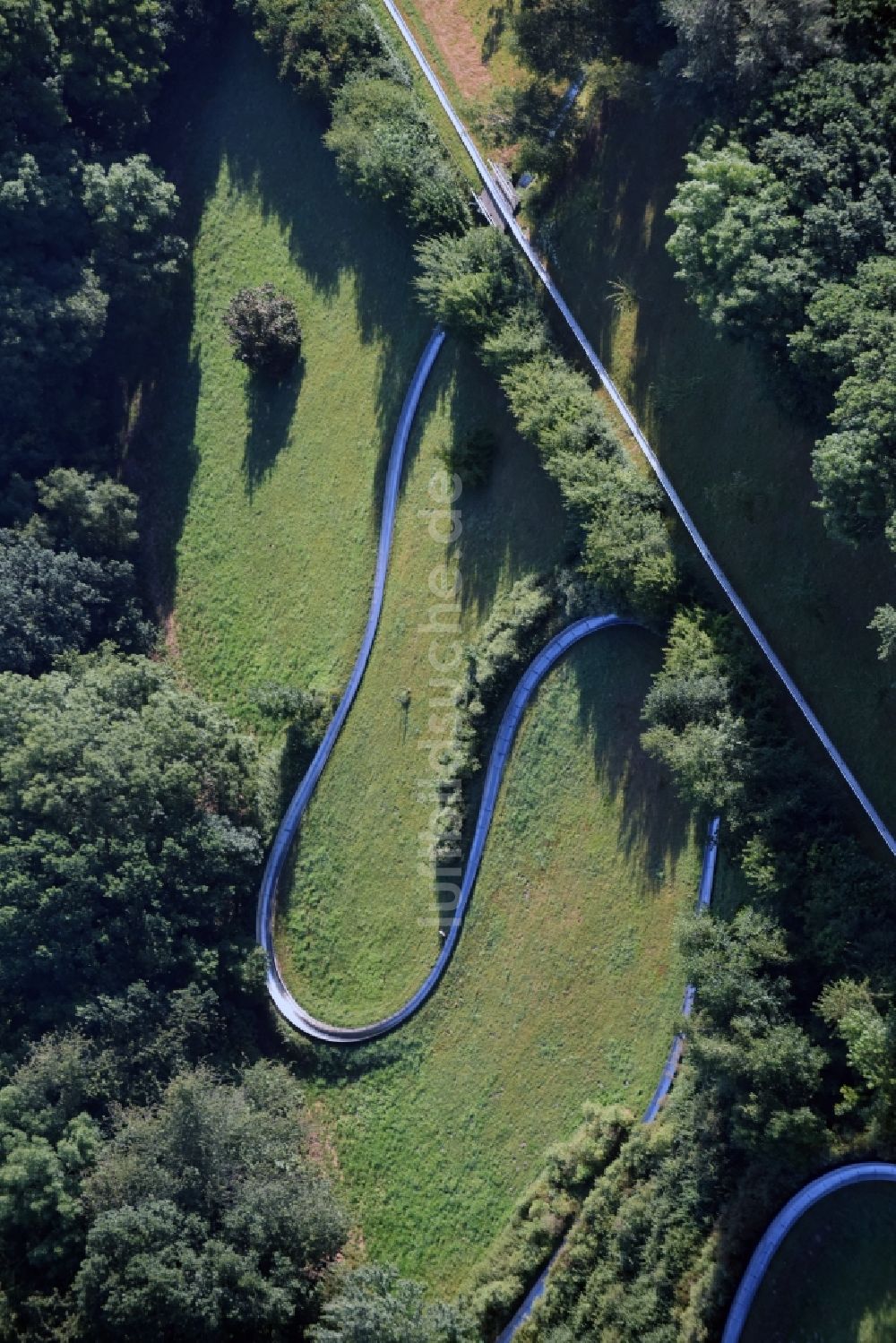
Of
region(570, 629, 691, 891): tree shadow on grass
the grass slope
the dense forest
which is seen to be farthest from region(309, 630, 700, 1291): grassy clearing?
the grass slope

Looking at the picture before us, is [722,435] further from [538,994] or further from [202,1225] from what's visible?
[202,1225]

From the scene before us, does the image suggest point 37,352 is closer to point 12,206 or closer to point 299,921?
point 12,206

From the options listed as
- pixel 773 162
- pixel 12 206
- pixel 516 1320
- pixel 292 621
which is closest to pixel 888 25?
pixel 773 162

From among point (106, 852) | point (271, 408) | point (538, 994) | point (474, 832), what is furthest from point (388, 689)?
point (271, 408)

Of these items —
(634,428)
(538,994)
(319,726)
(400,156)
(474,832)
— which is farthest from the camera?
(319,726)

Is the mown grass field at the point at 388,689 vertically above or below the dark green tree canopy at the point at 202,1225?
above

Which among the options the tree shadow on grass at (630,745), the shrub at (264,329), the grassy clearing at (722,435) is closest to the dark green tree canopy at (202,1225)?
the tree shadow on grass at (630,745)

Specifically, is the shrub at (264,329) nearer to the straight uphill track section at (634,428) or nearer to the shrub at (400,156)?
the shrub at (400,156)
